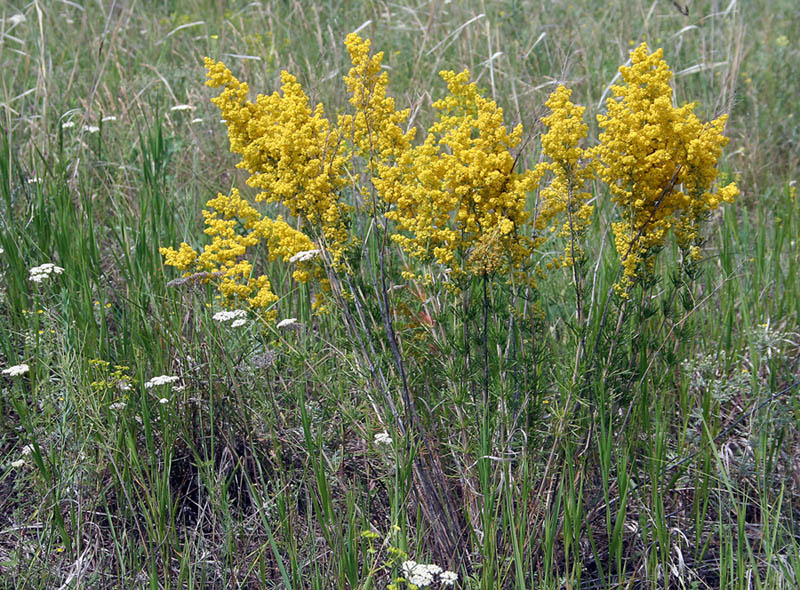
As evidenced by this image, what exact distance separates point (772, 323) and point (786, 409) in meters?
0.79

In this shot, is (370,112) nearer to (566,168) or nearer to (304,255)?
(304,255)

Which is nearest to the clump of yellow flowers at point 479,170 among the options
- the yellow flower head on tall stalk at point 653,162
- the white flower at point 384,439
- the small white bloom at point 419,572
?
the yellow flower head on tall stalk at point 653,162

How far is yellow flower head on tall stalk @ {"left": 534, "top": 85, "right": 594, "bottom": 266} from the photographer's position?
6.24 feet

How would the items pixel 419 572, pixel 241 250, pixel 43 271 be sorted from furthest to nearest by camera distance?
pixel 43 271 → pixel 241 250 → pixel 419 572

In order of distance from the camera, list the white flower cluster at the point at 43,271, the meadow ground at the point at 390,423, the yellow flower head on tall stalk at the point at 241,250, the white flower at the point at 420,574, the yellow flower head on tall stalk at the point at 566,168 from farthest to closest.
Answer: the white flower cluster at the point at 43,271 < the yellow flower head on tall stalk at the point at 241,250 < the meadow ground at the point at 390,423 < the yellow flower head on tall stalk at the point at 566,168 < the white flower at the point at 420,574

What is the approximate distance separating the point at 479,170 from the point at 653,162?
43 centimetres

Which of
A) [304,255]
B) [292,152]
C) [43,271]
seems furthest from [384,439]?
[43,271]

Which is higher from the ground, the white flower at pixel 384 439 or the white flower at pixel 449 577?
the white flower at pixel 384 439

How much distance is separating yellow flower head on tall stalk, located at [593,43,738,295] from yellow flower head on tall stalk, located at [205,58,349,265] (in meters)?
0.67

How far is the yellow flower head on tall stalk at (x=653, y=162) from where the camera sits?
1902 millimetres

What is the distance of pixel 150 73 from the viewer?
5219mm

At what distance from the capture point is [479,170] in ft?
6.26

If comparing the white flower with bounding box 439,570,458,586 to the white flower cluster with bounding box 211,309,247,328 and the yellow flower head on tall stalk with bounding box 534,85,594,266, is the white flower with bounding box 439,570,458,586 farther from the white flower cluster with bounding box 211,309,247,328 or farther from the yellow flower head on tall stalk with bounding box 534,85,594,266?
the white flower cluster with bounding box 211,309,247,328

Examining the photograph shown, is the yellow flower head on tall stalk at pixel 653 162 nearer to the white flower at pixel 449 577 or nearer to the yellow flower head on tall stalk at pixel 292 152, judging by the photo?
the yellow flower head on tall stalk at pixel 292 152
